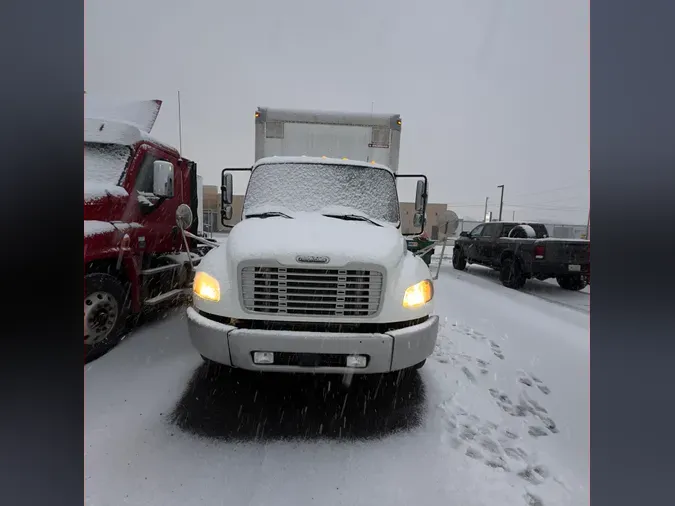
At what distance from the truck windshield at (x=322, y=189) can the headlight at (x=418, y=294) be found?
143 cm

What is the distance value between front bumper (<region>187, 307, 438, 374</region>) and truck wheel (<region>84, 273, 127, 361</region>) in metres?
Result: 1.67

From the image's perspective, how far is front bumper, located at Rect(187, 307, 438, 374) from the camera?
282cm

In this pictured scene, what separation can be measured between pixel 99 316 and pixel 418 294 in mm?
3452

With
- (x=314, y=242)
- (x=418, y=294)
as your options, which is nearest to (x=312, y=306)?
(x=314, y=242)

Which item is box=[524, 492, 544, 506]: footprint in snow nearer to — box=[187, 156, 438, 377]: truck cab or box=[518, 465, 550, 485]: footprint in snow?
box=[518, 465, 550, 485]: footprint in snow

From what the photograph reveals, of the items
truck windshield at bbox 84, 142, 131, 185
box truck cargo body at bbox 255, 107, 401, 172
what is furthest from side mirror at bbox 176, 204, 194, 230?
box truck cargo body at bbox 255, 107, 401, 172

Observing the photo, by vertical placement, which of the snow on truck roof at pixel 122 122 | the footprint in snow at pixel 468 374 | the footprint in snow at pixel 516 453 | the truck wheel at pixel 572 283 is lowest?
the footprint in snow at pixel 516 453

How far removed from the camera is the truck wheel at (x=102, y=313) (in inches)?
151

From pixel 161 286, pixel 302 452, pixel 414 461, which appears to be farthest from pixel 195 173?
pixel 414 461

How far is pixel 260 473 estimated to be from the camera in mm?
2402

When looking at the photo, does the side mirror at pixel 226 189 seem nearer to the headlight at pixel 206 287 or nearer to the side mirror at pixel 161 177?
the side mirror at pixel 161 177

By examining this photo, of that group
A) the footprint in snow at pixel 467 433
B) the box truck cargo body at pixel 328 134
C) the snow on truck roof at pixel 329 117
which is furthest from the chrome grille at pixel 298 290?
the snow on truck roof at pixel 329 117

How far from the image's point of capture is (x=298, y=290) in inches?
117
